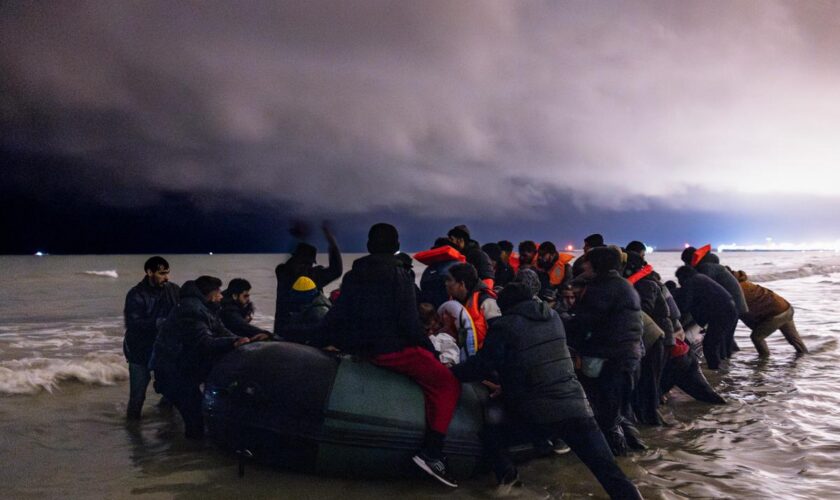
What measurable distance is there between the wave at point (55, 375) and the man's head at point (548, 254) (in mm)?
8027

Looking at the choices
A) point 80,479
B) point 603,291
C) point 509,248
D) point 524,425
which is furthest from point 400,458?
point 509,248

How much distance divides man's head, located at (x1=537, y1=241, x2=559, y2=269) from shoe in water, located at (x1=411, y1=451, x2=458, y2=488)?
4.75 meters

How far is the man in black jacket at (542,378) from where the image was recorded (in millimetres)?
4406

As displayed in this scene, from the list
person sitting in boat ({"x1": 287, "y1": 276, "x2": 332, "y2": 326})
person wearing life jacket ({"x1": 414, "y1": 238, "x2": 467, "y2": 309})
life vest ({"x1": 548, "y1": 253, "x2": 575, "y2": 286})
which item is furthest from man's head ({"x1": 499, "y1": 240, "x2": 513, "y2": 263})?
person sitting in boat ({"x1": 287, "y1": 276, "x2": 332, "y2": 326})

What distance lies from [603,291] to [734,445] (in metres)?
2.36

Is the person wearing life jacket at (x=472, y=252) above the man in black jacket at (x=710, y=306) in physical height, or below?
above

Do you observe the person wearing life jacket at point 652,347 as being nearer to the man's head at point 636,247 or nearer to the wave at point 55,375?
the man's head at point 636,247

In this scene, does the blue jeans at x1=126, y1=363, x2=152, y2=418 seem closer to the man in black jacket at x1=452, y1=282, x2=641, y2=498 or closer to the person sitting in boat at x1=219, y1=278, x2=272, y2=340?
the person sitting in boat at x1=219, y1=278, x2=272, y2=340

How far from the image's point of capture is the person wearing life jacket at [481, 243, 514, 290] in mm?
8781

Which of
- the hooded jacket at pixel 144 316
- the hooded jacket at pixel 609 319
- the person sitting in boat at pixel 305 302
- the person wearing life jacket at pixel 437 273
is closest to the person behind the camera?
the hooded jacket at pixel 609 319

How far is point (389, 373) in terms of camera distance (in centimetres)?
482

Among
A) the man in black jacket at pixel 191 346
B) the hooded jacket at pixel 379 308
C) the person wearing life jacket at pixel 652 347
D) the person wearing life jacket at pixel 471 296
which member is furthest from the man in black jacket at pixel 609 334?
the man in black jacket at pixel 191 346

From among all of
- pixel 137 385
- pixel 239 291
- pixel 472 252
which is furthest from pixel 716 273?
pixel 137 385

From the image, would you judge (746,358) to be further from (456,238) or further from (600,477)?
(600,477)
